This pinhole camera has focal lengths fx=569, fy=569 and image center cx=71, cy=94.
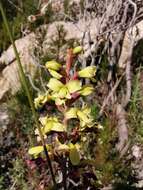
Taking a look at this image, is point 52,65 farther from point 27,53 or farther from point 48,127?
point 27,53

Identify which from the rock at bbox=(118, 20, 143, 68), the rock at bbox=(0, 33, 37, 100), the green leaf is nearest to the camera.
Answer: the green leaf

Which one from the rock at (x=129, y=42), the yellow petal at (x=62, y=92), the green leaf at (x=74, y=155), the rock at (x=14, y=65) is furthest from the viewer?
the rock at (x=14, y=65)

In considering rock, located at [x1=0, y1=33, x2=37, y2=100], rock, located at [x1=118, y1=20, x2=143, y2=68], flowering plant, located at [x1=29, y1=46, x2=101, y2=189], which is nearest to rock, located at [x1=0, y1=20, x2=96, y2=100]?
rock, located at [x1=0, y1=33, x2=37, y2=100]

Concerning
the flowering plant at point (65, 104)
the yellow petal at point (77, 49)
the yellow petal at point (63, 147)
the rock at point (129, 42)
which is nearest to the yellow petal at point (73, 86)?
the flowering plant at point (65, 104)

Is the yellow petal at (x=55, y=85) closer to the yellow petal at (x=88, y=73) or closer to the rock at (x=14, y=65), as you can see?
the yellow petal at (x=88, y=73)

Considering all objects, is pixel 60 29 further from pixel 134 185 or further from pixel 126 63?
pixel 134 185

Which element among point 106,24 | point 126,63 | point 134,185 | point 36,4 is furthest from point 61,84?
point 36,4

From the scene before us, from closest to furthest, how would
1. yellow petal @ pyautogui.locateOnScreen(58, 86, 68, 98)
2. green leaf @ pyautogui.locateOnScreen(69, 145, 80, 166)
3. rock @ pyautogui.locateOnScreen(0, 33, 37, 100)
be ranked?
yellow petal @ pyautogui.locateOnScreen(58, 86, 68, 98) < green leaf @ pyautogui.locateOnScreen(69, 145, 80, 166) < rock @ pyautogui.locateOnScreen(0, 33, 37, 100)

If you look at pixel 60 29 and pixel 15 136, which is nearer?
pixel 15 136

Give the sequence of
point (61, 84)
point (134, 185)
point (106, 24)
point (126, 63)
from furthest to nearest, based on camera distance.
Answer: point (126, 63) < point (106, 24) < point (134, 185) < point (61, 84)

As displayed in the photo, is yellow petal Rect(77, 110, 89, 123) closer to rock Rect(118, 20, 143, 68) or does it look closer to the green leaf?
the green leaf

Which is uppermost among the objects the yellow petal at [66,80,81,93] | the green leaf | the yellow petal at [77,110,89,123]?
the yellow petal at [66,80,81,93]
